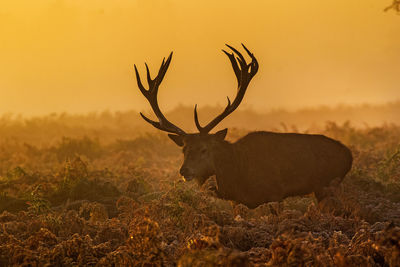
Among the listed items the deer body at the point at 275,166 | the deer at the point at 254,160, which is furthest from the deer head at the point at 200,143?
the deer body at the point at 275,166

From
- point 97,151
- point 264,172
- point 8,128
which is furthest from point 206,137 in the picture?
point 8,128

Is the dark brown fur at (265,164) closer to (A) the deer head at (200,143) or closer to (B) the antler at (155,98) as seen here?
(A) the deer head at (200,143)

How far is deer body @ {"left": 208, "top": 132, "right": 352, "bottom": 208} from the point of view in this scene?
8.52 meters

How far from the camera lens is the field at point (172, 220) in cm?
452

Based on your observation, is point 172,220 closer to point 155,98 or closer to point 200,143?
point 200,143

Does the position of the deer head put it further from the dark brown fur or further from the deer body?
the deer body

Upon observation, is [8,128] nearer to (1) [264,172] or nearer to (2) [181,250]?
(1) [264,172]

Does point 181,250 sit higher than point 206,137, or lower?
lower

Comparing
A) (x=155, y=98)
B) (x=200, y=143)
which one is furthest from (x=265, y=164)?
(x=155, y=98)

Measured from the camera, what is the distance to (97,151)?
17.4 meters

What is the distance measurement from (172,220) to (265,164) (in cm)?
218

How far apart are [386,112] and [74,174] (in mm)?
30812

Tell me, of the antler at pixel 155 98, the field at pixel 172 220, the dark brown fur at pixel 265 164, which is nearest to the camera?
the field at pixel 172 220

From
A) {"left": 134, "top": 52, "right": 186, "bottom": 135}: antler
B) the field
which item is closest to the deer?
{"left": 134, "top": 52, "right": 186, "bottom": 135}: antler
